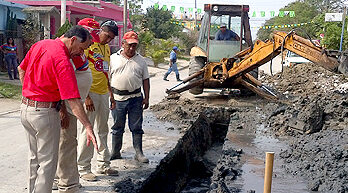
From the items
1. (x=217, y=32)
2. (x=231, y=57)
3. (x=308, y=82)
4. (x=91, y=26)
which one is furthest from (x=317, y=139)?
(x=308, y=82)

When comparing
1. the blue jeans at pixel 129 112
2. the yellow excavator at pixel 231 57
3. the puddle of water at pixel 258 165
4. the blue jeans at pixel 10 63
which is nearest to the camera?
the puddle of water at pixel 258 165

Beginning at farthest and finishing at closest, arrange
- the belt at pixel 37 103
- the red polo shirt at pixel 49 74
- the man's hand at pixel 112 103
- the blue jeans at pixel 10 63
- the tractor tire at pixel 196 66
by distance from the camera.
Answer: the blue jeans at pixel 10 63 → the tractor tire at pixel 196 66 → the man's hand at pixel 112 103 → the belt at pixel 37 103 → the red polo shirt at pixel 49 74

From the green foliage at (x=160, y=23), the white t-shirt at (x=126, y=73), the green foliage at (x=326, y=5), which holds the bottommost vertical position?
the white t-shirt at (x=126, y=73)

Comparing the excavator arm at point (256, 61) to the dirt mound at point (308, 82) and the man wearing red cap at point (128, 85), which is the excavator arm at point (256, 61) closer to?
the dirt mound at point (308, 82)

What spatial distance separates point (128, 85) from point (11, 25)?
45.8 ft

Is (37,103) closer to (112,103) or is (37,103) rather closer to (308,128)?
(112,103)

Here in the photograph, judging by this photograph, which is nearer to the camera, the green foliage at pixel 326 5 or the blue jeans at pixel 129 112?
the blue jeans at pixel 129 112

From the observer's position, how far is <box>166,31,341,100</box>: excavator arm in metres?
8.16

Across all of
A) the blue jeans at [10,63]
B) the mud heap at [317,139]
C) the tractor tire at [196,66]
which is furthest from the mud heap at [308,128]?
the blue jeans at [10,63]

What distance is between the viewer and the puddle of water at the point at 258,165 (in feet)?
15.9

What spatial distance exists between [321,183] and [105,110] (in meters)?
2.83

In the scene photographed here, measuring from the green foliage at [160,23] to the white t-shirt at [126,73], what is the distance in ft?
117

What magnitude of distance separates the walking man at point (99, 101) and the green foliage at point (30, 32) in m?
13.6

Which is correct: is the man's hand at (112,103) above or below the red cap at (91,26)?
below
